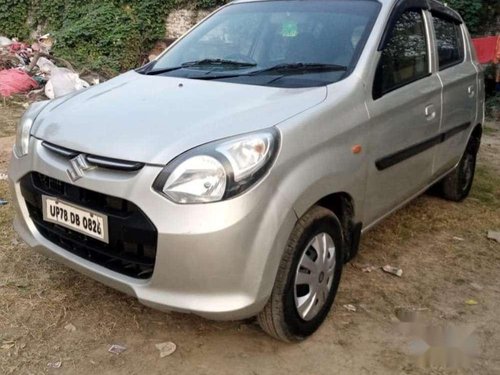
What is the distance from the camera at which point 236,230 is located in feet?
6.74

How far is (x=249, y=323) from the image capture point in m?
2.72

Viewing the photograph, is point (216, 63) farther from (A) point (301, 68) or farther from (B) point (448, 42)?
(B) point (448, 42)

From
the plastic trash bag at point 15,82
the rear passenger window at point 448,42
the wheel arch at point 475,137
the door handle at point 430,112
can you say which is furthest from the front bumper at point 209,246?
the plastic trash bag at point 15,82

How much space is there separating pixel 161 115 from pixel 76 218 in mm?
589

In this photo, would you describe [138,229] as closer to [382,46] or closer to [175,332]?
[175,332]

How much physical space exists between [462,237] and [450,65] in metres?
1.26

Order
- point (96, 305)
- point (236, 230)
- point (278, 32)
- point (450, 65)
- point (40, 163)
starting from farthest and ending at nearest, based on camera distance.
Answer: point (450, 65), point (278, 32), point (96, 305), point (40, 163), point (236, 230)

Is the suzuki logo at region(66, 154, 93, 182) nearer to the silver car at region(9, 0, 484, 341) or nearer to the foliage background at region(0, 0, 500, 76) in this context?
the silver car at region(9, 0, 484, 341)

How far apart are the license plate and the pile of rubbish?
20.4 ft

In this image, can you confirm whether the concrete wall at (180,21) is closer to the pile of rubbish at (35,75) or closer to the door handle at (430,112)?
the pile of rubbish at (35,75)

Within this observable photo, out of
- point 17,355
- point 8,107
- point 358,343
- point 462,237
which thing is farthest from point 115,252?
point 8,107

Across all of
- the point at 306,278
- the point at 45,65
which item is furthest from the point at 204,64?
the point at 45,65

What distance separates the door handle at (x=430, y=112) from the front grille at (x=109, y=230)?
6.63 ft

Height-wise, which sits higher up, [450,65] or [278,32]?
[278,32]
